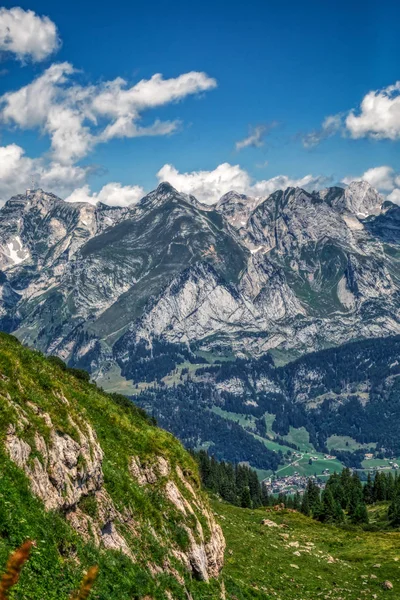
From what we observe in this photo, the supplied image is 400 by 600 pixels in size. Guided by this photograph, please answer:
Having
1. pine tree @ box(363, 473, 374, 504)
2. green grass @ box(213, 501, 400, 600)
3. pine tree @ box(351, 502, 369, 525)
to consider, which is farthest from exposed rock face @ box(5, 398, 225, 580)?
pine tree @ box(363, 473, 374, 504)

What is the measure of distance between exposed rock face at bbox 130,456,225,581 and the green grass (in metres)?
2.57

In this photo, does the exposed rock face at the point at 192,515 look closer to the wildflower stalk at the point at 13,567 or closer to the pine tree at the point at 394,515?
the wildflower stalk at the point at 13,567

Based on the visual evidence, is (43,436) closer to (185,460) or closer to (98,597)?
(98,597)

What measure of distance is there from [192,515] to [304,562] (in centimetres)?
3051

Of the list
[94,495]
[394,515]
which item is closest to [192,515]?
[94,495]

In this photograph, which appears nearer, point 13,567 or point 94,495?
point 13,567

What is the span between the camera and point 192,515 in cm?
4059

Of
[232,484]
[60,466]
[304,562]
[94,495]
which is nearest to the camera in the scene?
[60,466]

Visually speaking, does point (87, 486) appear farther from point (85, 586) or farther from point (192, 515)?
point (85, 586)

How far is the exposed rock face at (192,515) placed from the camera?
1465 inches

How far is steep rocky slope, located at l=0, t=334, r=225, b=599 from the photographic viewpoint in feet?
80.7

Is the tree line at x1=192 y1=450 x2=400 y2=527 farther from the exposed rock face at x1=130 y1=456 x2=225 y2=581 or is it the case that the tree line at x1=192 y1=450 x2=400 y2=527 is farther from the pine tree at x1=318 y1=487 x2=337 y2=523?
the exposed rock face at x1=130 y1=456 x2=225 y2=581

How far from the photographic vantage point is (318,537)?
82.8 metres

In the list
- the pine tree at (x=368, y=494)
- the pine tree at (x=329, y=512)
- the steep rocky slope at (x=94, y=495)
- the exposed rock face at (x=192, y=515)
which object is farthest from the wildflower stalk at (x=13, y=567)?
the pine tree at (x=368, y=494)
